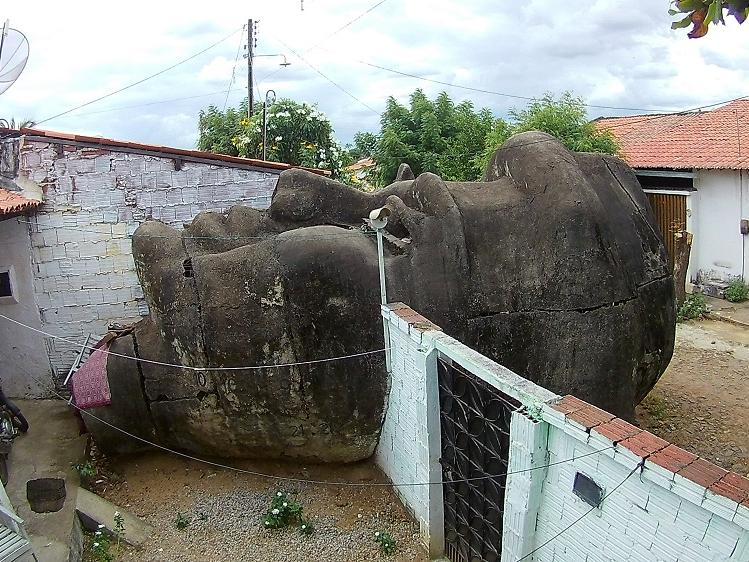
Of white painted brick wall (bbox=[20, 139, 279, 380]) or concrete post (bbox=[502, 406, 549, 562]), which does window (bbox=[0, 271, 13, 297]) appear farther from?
concrete post (bbox=[502, 406, 549, 562])

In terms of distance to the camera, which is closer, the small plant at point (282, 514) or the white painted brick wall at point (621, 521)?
the white painted brick wall at point (621, 521)

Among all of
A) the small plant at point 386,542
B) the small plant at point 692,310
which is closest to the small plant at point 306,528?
the small plant at point 386,542

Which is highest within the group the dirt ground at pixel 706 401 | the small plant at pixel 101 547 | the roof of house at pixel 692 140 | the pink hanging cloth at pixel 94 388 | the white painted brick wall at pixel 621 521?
the roof of house at pixel 692 140

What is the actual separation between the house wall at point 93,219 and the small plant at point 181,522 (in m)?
3.69

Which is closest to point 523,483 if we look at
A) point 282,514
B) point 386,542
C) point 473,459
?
point 473,459

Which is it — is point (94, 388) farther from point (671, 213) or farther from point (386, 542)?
point (671, 213)

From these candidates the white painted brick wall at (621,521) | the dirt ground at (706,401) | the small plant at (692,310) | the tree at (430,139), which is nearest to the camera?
the white painted brick wall at (621,521)

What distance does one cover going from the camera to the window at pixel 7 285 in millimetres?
8523

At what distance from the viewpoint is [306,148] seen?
14.4m

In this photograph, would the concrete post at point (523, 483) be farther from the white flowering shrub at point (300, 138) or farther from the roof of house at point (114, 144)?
the white flowering shrub at point (300, 138)

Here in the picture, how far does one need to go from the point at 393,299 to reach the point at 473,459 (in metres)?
1.79

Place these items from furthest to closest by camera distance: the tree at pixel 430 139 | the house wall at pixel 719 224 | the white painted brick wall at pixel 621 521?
the tree at pixel 430 139 → the house wall at pixel 719 224 → the white painted brick wall at pixel 621 521

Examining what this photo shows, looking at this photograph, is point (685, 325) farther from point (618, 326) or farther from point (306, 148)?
point (306, 148)

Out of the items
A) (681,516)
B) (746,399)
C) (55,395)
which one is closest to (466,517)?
(681,516)
